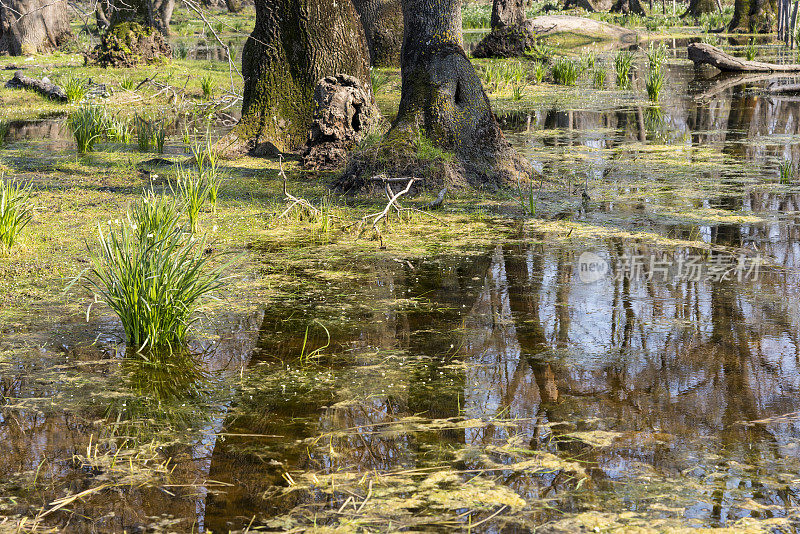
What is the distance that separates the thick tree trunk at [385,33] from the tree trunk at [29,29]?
7.76 m

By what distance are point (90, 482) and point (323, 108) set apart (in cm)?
573

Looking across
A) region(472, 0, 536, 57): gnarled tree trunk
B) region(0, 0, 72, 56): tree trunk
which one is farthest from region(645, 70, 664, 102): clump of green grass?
region(0, 0, 72, 56): tree trunk

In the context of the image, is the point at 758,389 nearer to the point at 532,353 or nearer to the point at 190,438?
the point at 532,353

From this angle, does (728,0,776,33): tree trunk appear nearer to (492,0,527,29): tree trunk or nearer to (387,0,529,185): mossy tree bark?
(492,0,527,29): tree trunk

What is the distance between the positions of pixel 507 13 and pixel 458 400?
17.2 m

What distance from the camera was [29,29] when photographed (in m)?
18.8

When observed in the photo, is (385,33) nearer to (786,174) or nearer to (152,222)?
(786,174)

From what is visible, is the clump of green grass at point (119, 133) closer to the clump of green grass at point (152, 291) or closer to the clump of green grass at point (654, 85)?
the clump of green grass at point (152, 291)

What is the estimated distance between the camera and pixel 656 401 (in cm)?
322

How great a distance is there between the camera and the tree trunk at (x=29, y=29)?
18391mm

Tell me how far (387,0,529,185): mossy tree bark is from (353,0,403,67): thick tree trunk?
919 centimetres

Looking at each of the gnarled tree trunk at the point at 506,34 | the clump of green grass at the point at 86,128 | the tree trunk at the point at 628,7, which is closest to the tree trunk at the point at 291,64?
the clump of green grass at the point at 86,128

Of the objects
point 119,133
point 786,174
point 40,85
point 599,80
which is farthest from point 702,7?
point 786,174

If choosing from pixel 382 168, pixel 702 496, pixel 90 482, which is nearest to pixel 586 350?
pixel 702 496
